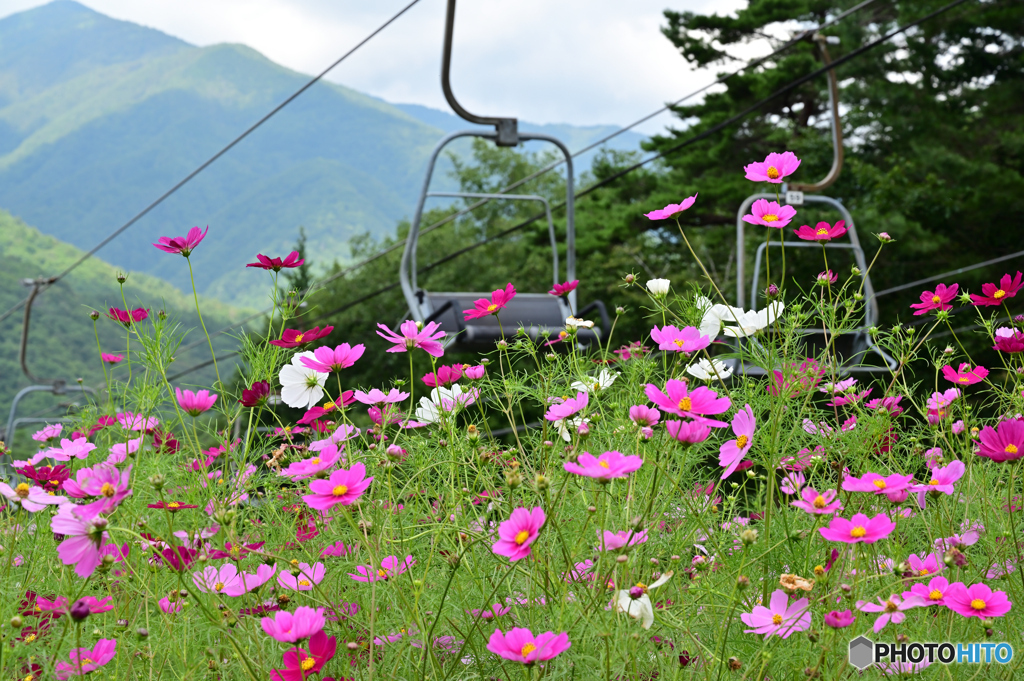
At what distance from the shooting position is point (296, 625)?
0.62m

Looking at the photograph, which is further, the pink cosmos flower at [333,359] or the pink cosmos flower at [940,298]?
the pink cosmos flower at [940,298]

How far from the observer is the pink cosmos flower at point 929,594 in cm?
64

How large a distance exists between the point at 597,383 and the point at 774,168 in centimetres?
31

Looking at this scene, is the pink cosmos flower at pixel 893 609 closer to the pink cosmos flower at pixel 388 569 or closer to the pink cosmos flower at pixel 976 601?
the pink cosmos flower at pixel 976 601

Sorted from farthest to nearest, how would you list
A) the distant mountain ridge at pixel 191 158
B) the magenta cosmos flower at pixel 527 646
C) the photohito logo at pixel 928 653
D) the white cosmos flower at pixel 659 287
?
the distant mountain ridge at pixel 191 158
the white cosmos flower at pixel 659 287
the photohito logo at pixel 928 653
the magenta cosmos flower at pixel 527 646

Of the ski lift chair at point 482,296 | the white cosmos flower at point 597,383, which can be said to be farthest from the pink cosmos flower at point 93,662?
the ski lift chair at point 482,296

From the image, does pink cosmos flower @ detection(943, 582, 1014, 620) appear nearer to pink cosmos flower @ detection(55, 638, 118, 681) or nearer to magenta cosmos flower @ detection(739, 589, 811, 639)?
magenta cosmos flower @ detection(739, 589, 811, 639)

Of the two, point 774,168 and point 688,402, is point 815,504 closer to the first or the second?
point 688,402

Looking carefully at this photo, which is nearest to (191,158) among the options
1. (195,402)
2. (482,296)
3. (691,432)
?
(482,296)

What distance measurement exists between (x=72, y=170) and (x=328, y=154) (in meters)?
53.3

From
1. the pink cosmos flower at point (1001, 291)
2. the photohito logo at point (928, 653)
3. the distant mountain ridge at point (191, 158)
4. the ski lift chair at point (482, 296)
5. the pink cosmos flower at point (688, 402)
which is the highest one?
the pink cosmos flower at point (688, 402)

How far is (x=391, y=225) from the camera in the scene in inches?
5787

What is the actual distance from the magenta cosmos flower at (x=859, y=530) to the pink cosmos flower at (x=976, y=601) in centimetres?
7

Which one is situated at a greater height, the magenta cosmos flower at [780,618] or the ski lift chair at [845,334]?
the magenta cosmos flower at [780,618]
